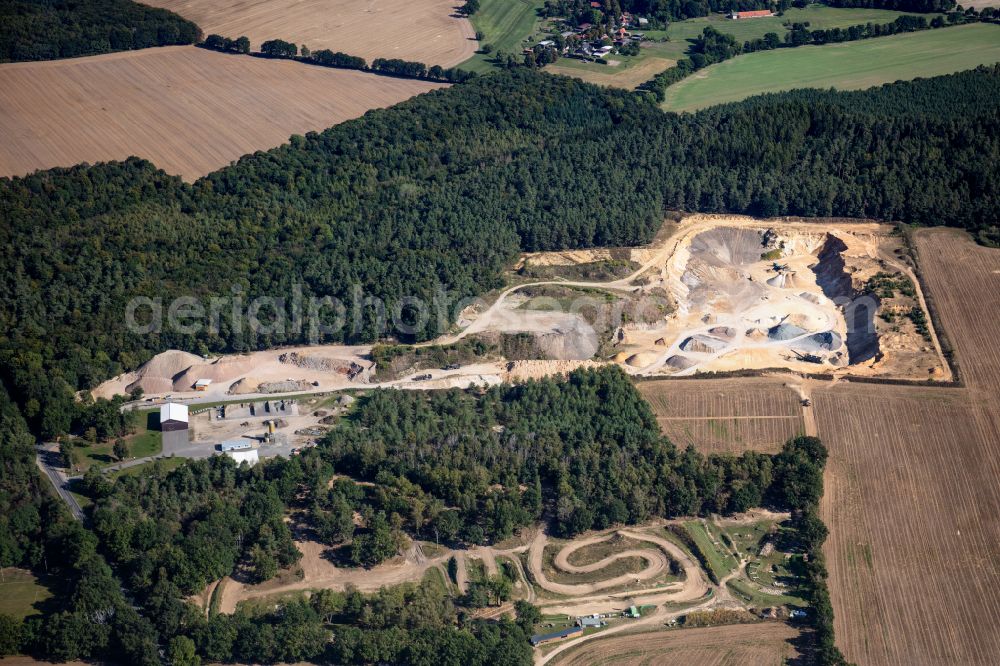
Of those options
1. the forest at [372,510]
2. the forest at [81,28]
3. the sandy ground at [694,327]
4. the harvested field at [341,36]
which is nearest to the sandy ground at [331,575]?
the forest at [372,510]

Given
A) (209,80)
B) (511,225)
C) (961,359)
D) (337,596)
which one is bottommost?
(337,596)

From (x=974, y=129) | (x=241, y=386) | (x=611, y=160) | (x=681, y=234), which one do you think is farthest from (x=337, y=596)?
(x=974, y=129)

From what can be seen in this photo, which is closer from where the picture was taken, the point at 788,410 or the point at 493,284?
the point at 788,410

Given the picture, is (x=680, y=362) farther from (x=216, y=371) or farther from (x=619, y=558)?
(x=216, y=371)

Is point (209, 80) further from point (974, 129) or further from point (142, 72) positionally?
point (974, 129)

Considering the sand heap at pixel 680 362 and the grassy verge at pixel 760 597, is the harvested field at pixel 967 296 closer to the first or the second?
the sand heap at pixel 680 362

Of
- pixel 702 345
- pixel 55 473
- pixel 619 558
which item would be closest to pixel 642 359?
pixel 702 345

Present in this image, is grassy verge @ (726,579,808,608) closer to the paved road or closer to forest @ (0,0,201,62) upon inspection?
the paved road
